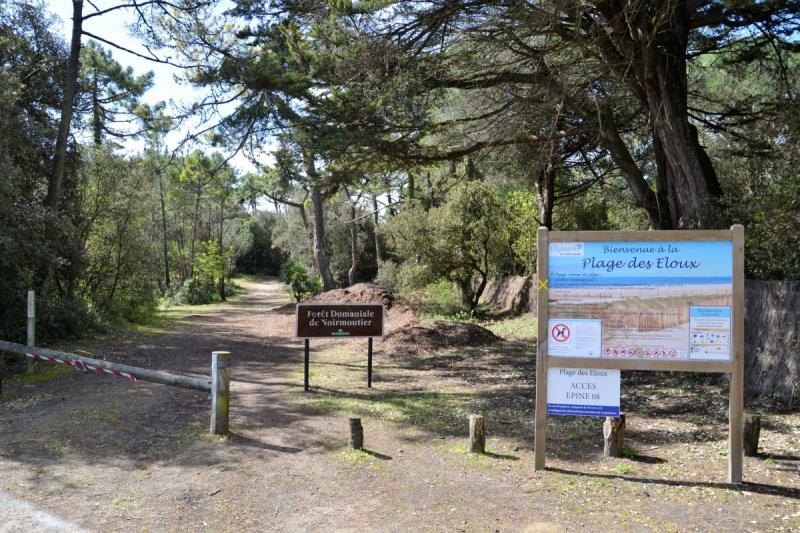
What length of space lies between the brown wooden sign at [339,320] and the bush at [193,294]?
2818 cm

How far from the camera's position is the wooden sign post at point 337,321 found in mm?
10016

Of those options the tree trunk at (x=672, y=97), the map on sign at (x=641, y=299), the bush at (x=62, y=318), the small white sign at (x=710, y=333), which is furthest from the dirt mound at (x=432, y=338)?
the small white sign at (x=710, y=333)

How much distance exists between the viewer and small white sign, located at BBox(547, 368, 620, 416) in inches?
228

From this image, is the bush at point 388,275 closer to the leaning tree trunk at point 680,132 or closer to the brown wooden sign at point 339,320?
the brown wooden sign at point 339,320

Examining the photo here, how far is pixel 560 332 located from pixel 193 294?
33676 millimetres

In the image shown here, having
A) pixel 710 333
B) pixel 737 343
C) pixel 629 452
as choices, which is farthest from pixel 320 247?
pixel 737 343

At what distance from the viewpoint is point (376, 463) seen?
6148mm

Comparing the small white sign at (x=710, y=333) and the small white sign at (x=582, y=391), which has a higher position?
the small white sign at (x=710, y=333)

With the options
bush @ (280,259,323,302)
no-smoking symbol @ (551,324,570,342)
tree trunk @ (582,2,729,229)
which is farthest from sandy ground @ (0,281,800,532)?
bush @ (280,259,323,302)

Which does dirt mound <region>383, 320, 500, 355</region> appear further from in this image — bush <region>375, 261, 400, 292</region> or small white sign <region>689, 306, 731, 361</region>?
bush <region>375, 261, 400, 292</region>

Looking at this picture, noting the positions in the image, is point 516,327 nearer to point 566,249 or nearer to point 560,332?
point 560,332

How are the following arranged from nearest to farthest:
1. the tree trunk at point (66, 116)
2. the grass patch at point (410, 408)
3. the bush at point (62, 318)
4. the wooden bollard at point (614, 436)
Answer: the wooden bollard at point (614, 436), the grass patch at point (410, 408), the bush at point (62, 318), the tree trunk at point (66, 116)

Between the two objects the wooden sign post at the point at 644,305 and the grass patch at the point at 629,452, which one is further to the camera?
the grass patch at the point at 629,452

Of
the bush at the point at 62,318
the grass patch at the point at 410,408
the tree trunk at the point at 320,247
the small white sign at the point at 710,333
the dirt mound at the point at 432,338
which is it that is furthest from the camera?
the tree trunk at the point at 320,247
